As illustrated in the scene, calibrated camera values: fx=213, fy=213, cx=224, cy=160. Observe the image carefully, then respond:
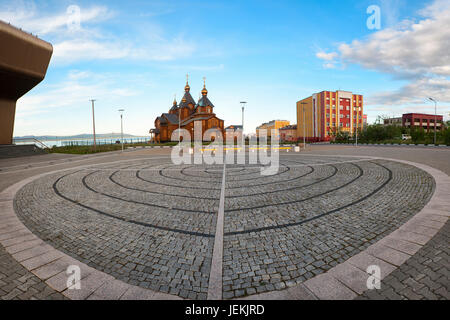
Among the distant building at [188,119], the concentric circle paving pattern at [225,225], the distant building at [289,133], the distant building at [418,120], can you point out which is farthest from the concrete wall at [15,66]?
the distant building at [418,120]

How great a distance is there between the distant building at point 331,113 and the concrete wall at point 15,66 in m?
54.4

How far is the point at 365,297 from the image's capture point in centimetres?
266

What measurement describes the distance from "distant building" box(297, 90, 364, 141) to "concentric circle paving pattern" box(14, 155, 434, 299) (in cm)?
5547

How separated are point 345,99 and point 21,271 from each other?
73081 mm

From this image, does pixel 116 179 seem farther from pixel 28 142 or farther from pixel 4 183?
pixel 28 142

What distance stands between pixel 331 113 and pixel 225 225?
213 ft

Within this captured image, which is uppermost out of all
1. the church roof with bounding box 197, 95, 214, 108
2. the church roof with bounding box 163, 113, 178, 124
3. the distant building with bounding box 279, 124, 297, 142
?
the church roof with bounding box 197, 95, 214, 108

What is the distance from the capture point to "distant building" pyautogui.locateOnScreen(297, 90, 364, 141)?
5991cm

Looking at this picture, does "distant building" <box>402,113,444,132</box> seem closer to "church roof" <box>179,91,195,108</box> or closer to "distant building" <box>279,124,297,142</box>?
"distant building" <box>279,124,297,142</box>

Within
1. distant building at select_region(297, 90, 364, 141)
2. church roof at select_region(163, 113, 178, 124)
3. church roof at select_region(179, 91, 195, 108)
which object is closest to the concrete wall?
church roof at select_region(163, 113, 178, 124)

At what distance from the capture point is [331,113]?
60562 mm
